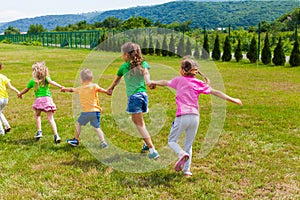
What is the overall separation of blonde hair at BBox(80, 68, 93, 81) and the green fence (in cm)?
3123

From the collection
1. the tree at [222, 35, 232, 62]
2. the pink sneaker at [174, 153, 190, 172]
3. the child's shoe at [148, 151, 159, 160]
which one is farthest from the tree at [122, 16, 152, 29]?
the pink sneaker at [174, 153, 190, 172]

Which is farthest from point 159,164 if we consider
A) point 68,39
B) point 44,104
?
point 68,39

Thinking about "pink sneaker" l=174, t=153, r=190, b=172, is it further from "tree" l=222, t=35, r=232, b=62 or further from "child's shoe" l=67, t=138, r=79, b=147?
"tree" l=222, t=35, r=232, b=62

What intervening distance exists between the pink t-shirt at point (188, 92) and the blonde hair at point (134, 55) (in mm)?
682

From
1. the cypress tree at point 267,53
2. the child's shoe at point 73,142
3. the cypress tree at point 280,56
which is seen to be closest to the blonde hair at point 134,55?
the child's shoe at point 73,142

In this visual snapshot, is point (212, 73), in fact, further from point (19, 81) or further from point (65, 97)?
point (19, 81)

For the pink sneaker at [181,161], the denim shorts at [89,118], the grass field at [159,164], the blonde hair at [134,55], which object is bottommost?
the grass field at [159,164]

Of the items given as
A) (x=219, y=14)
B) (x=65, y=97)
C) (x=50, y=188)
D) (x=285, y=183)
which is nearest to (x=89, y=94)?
(x=50, y=188)

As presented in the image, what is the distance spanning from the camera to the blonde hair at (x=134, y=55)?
485 cm

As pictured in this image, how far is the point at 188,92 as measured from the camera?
4.40m

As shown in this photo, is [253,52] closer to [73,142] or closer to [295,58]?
[295,58]

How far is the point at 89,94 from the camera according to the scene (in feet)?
17.9

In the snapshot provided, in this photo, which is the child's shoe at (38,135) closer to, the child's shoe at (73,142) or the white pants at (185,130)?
the child's shoe at (73,142)

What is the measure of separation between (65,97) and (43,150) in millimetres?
4963
